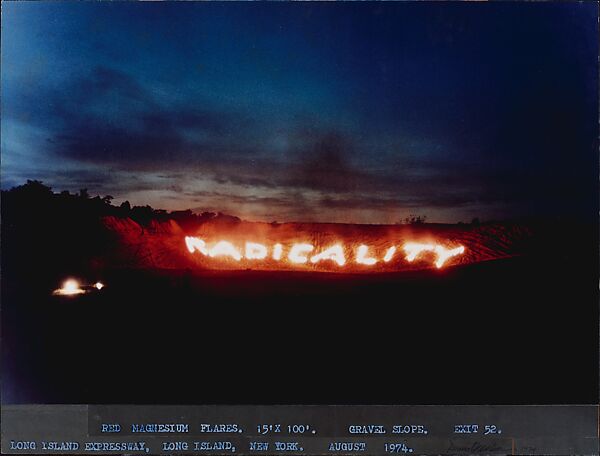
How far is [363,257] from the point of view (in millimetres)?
2945

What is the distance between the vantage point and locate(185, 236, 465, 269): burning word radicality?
2.90m

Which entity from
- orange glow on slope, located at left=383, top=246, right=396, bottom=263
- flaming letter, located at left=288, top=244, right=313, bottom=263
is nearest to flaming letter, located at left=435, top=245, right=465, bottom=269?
orange glow on slope, located at left=383, top=246, right=396, bottom=263

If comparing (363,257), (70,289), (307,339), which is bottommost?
(307,339)

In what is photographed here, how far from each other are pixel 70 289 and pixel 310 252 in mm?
1675

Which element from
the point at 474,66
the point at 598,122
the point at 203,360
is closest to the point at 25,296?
the point at 203,360

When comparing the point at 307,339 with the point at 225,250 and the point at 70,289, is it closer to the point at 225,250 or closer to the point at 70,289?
the point at 225,250

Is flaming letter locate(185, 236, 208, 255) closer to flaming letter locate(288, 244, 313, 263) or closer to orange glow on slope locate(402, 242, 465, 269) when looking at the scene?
flaming letter locate(288, 244, 313, 263)

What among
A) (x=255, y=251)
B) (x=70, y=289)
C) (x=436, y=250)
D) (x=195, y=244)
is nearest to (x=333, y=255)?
(x=255, y=251)

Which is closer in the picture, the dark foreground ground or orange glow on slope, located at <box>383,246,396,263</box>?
the dark foreground ground

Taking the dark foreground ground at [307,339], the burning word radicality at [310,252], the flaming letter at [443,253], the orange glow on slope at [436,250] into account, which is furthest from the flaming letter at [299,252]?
the flaming letter at [443,253]

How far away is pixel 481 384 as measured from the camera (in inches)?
111

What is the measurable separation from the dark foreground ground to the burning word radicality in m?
0.14

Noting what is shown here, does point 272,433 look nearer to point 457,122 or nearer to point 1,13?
point 457,122

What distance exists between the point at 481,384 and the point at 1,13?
162 inches
